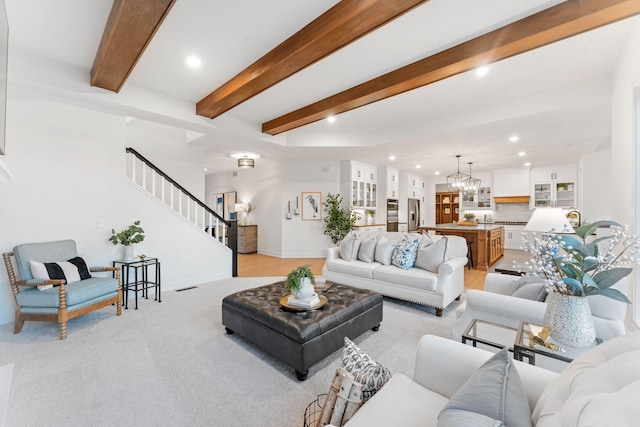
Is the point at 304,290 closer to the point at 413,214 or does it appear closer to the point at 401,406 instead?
the point at 401,406

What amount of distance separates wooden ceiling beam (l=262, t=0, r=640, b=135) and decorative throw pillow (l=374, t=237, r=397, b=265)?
2.04m

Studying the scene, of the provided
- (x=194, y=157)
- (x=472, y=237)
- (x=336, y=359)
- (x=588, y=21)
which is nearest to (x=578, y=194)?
(x=472, y=237)

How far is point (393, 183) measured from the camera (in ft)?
28.2

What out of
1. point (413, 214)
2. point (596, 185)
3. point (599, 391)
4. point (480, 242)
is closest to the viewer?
point (599, 391)

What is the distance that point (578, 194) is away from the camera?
7492 mm

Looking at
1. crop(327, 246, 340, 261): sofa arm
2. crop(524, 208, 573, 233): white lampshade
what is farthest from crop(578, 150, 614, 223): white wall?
crop(327, 246, 340, 261): sofa arm

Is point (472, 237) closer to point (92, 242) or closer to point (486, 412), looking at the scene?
point (486, 412)

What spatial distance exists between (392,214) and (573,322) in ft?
23.6

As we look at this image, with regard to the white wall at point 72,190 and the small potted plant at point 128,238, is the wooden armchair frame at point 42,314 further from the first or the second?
the small potted plant at point 128,238

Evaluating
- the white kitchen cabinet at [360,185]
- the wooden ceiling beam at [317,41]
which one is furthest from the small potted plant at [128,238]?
the white kitchen cabinet at [360,185]

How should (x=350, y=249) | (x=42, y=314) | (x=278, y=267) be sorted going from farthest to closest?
(x=278, y=267), (x=350, y=249), (x=42, y=314)

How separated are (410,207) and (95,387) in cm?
900

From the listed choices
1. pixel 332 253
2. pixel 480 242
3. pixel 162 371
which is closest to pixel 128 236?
pixel 162 371

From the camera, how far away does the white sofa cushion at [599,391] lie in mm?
547
